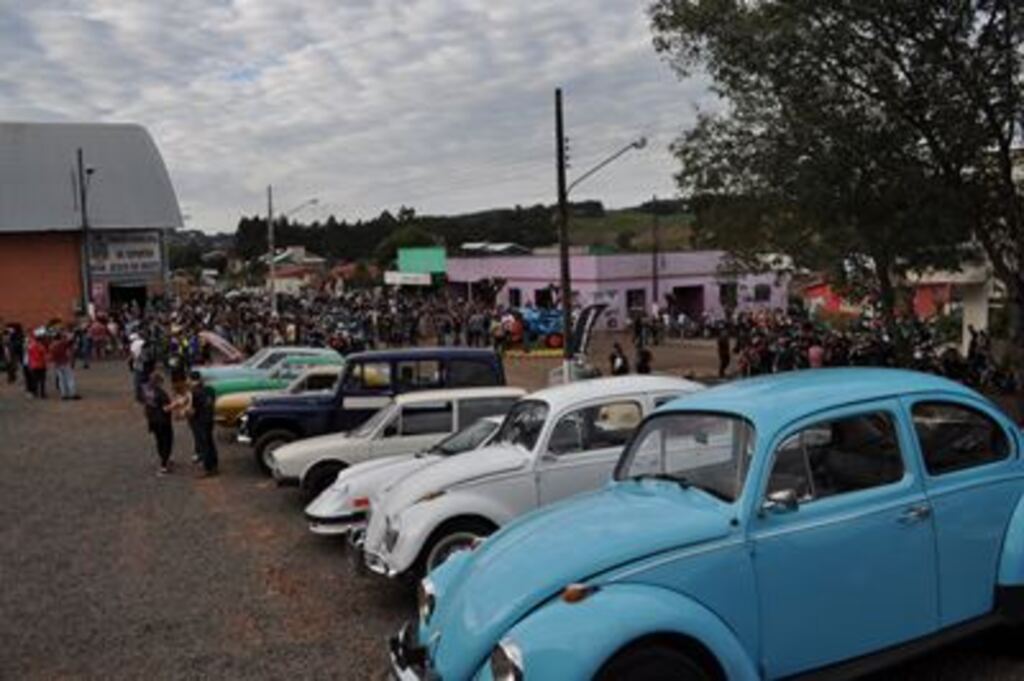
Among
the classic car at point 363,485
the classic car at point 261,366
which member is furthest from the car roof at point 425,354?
the classic car at point 261,366

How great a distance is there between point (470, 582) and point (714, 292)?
2061 inches

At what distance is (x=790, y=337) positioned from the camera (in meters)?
27.8

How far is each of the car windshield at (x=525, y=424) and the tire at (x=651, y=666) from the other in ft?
12.6

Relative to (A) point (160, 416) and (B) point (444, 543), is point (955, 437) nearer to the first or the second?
(B) point (444, 543)

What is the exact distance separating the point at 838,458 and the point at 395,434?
7134mm

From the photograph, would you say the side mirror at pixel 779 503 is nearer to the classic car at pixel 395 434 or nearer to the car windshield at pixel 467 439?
the car windshield at pixel 467 439

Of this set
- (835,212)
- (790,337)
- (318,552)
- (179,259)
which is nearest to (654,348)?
(790,337)

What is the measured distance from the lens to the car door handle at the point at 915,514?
209 inches

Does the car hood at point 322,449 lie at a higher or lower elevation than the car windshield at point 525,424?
lower

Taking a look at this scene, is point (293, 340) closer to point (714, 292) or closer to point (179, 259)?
point (714, 292)

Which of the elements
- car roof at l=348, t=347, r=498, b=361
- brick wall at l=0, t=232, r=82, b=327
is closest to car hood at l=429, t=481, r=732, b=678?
car roof at l=348, t=347, r=498, b=361

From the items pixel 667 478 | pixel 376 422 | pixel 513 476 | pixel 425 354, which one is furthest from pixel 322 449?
pixel 667 478

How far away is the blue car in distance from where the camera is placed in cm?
459

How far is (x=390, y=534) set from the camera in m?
8.02
